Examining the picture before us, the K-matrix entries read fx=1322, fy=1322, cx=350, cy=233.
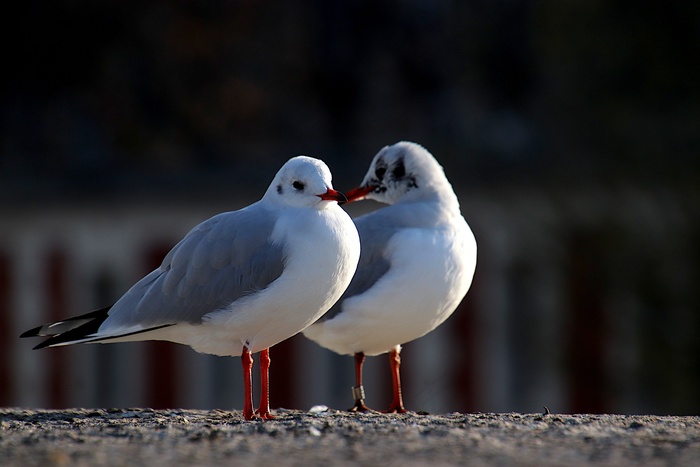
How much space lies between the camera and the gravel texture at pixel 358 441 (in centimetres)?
444

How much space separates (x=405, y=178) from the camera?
23.8 ft

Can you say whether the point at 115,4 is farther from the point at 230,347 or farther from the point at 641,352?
the point at 230,347

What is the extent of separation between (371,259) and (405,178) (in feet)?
2.02

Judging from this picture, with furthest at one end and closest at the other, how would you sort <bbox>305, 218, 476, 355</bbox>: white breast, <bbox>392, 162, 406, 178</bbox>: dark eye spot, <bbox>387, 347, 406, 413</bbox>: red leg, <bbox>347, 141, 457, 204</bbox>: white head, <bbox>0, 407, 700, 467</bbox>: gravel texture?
<bbox>392, 162, 406, 178</bbox>: dark eye spot → <bbox>347, 141, 457, 204</bbox>: white head → <bbox>387, 347, 406, 413</bbox>: red leg → <bbox>305, 218, 476, 355</bbox>: white breast → <bbox>0, 407, 700, 467</bbox>: gravel texture

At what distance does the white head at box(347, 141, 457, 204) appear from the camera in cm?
717

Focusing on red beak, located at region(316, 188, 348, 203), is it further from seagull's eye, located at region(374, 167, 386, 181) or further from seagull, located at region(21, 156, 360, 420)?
seagull's eye, located at region(374, 167, 386, 181)

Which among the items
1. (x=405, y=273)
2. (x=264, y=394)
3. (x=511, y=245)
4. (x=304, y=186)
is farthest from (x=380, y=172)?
(x=511, y=245)

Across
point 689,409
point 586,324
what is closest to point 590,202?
point 586,324

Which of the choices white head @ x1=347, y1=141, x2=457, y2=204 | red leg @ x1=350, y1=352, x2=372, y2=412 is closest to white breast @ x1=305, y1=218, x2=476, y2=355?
red leg @ x1=350, y1=352, x2=372, y2=412

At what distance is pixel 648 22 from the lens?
54.1 ft

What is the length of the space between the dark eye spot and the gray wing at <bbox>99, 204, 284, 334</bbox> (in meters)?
1.34

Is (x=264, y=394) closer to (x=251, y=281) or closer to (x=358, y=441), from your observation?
(x=251, y=281)

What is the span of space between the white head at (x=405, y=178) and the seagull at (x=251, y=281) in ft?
4.10

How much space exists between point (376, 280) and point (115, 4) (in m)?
16.0
